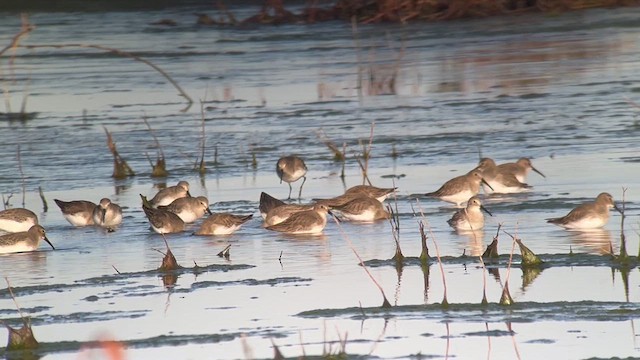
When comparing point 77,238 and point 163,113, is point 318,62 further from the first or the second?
point 77,238

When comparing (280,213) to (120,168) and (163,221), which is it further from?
(120,168)

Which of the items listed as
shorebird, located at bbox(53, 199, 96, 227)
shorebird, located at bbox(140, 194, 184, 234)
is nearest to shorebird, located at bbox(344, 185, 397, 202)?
shorebird, located at bbox(140, 194, 184, 234)

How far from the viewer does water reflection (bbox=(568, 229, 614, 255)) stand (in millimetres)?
11594

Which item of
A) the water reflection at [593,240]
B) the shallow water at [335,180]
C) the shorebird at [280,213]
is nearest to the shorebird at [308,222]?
the shallow water at [335,180]

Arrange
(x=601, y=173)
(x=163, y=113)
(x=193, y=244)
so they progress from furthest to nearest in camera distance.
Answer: (x=163, y=113)
(x=601, y=173)
(x=193, y=244)

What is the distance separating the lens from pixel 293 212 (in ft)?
44.8

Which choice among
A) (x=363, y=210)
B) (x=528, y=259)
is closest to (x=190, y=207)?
(x=363, y=210)

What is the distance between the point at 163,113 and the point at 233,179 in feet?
Result: 21.3

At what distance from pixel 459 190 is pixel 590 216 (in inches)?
80.5

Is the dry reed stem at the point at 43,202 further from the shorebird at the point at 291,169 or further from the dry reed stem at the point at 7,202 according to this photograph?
the shorebird at the point at 291,169

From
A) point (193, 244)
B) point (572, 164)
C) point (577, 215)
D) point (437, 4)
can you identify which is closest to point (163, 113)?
point (572, 164)

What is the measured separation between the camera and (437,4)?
39.3m

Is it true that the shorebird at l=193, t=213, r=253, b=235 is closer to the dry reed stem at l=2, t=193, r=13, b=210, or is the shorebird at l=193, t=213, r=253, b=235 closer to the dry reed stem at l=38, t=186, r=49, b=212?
the dry reed stem at l=38, t=186, r=49, b=212

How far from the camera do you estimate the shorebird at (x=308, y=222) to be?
13117 mm
